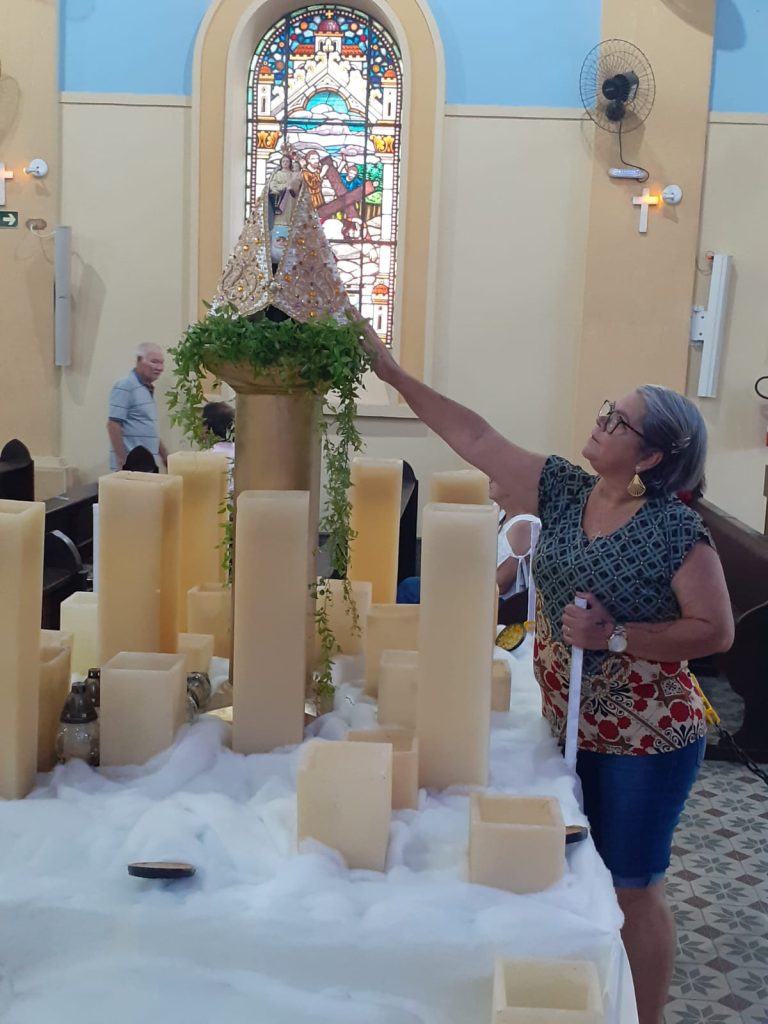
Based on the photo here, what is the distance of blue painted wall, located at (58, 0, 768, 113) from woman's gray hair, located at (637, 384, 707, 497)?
5965 millimetres

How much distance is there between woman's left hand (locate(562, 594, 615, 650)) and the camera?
178 centimetres

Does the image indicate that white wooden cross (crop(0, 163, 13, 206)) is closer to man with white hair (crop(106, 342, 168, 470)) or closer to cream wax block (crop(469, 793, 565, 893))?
man with white hair (crop(106, 342, 168, 470))

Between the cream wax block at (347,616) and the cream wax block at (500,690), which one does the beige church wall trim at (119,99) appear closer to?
the cream wax block at (347,616)

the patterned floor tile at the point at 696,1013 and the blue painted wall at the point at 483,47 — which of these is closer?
the patterned floor tile at the point at 696,1013

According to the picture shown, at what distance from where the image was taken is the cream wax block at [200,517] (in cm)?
201

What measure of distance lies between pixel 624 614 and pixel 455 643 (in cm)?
48

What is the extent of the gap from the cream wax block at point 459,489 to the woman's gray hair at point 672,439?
337mm

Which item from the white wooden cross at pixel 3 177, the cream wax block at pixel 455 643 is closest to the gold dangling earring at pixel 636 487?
the cream wax block at pixel 455 643

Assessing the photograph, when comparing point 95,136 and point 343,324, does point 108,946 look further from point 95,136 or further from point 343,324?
point 95,136

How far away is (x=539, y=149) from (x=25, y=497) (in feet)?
14.3

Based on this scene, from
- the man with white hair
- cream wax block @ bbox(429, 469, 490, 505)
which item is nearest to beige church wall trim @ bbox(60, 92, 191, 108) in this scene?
the man with white hair

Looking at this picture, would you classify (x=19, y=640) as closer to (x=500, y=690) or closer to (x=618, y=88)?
(x=500, y=690)

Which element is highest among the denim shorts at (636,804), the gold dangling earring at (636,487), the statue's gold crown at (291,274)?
the statue's gold crown at (291,274)

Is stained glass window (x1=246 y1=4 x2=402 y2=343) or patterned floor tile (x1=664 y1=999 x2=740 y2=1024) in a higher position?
stained glass window (x1=246 y1=4 x2=402 y2=343)
